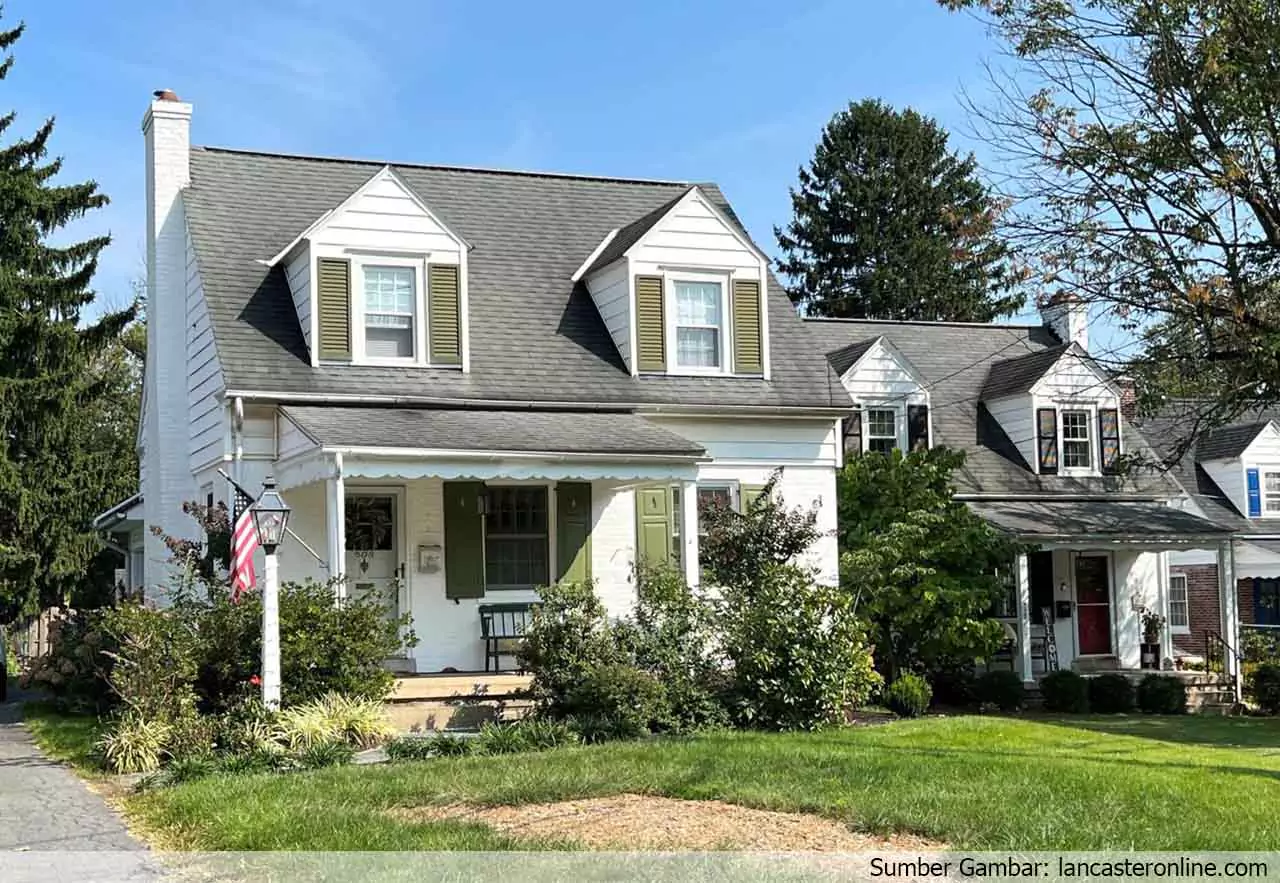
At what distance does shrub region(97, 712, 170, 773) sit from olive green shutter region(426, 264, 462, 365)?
24.0 feet

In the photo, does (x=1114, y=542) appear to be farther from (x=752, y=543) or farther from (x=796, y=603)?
(x=796, y=603)

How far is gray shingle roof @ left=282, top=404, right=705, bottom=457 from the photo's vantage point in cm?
1666

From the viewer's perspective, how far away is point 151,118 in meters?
20.6

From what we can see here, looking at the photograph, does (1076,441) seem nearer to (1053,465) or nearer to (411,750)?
(1053,465)

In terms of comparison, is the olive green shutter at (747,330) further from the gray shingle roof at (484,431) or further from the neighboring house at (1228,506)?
the neighboring house at (1228,506)

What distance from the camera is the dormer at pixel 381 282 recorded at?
18578 millimetres

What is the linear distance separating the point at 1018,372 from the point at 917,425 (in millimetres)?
2920

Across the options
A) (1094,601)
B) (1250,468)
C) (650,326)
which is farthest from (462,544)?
(1250,468)

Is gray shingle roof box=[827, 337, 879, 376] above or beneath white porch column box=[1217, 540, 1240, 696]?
above

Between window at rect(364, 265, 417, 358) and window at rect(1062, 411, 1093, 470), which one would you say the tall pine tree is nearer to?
window at rect(364, 265, 417, 358)

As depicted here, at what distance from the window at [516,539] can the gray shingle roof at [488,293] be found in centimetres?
139

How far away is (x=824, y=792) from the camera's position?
10.1 m

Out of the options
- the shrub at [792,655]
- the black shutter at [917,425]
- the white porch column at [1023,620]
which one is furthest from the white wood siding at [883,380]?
the shrub at [792,655]

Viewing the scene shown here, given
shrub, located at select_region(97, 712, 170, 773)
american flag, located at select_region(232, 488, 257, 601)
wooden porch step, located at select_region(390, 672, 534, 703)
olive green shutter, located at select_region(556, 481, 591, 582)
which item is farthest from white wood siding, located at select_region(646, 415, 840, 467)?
shrub, located at select_region(97, 712, 170, 773)
